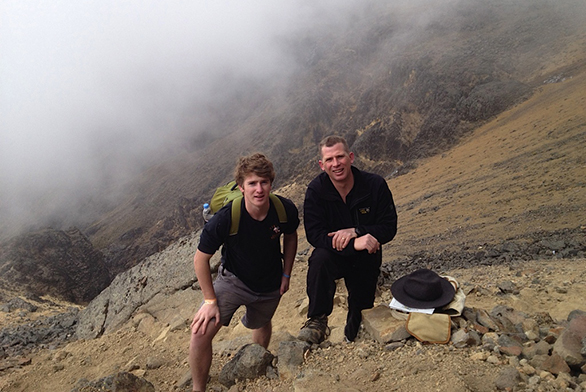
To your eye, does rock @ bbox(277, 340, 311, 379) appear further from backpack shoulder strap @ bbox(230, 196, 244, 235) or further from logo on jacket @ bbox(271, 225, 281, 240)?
backpack shoulder strap @ bbox(230, 196, 244, 235)

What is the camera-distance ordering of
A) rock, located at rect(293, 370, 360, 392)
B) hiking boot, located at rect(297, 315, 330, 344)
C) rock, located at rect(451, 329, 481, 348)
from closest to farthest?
rock, located at rect(293, 370, 360, 392) < rock, located at rect(451, 329, 481, 348) < hiking boot, located at rect(297, 315, 330, 344)

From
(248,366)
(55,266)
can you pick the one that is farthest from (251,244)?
(55,266)

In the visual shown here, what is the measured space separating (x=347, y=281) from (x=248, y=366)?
1198 mm

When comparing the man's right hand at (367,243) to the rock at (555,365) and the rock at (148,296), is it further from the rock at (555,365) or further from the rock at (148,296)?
the rock at (148,296)

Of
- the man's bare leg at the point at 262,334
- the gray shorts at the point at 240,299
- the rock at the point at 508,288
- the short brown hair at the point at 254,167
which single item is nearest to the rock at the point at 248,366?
the gray shorts at the point at 240,299

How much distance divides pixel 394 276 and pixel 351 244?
15.4ft

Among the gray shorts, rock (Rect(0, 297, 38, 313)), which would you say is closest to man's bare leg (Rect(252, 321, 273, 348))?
the gray shorts

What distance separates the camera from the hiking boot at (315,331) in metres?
3.44

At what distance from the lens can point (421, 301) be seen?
10.8ft

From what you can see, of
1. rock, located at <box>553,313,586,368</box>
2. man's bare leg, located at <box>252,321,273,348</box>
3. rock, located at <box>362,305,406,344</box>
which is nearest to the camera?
rock, located at <box>553,313,586,368</box>

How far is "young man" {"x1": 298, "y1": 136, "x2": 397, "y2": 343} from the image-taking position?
327cm

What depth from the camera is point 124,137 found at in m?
58.6

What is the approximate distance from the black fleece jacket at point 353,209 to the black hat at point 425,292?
0.46 meters

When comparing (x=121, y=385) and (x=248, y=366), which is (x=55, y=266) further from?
(x=248, y=366)
